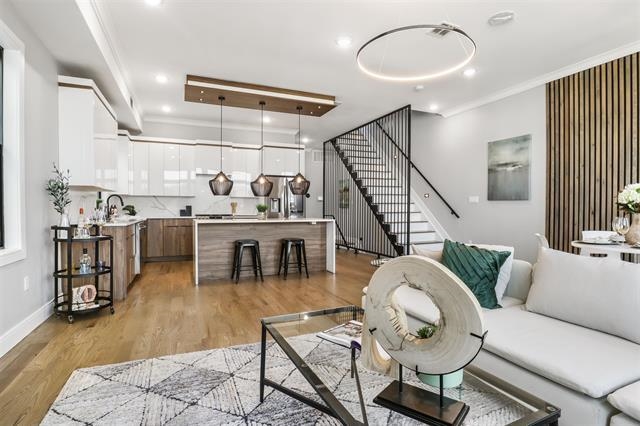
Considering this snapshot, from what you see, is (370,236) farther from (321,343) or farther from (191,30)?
(321,343)

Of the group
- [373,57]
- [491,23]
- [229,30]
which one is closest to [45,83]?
[229,30]

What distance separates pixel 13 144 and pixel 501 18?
469 centimetres

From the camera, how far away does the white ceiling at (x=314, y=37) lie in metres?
3.21

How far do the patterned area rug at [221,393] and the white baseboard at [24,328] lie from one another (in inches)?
35.1

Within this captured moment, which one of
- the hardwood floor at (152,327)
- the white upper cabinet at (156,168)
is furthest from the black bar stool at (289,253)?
the white upper cabinet at (156,168)

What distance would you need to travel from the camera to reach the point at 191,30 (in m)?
3.68

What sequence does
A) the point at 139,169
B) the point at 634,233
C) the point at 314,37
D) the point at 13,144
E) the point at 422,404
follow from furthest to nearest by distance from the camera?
1. the point at 139,169
2. the point at 314,37
3. the point at 634,233
4. the point at 13,144
5. the point at 422,404

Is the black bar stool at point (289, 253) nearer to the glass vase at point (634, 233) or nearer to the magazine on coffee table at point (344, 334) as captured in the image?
the magazine on coffee table at point (344, 334)

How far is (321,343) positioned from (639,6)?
433cm

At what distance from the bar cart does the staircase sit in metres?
4.61

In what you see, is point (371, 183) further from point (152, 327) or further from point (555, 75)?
point (152, 327)

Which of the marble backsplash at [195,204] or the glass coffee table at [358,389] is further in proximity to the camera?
the marble backsplash at [195,204]

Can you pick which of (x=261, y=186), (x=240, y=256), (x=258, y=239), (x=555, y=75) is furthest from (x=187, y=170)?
(x=555, y=75)

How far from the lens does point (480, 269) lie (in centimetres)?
243
